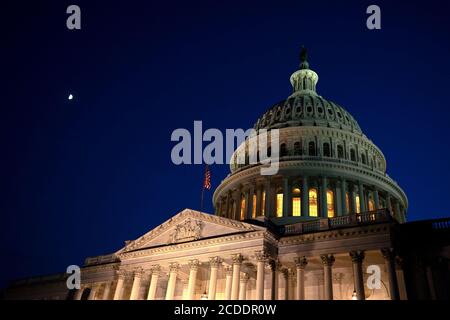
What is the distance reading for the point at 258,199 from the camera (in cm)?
5625

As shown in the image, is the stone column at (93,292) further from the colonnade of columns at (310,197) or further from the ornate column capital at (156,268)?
the colonnade of columns at (310,197)

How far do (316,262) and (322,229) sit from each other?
3197 mm

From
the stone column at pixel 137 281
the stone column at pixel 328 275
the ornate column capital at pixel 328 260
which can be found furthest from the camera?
the stone column at pixel 137 281

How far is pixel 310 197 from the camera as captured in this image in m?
55.0

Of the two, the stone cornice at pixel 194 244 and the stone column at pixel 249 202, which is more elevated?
the stone column at pixel 249 202

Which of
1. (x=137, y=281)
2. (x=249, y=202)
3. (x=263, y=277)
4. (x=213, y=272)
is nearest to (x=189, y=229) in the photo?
(x=213, y=272)

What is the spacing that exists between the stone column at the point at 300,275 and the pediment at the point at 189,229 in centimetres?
439

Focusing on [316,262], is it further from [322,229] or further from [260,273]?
[260,273]

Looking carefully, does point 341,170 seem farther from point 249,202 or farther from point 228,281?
point 228,281

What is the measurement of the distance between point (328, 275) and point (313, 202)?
21713 mm

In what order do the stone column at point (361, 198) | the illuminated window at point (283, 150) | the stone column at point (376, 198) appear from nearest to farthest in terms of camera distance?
the stone column at point (361, 198) < the stone column at point (376, 198) < the illuminated window at point (283, 150)

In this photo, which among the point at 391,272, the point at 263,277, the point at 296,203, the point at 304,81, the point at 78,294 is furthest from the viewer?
the point at 304,81

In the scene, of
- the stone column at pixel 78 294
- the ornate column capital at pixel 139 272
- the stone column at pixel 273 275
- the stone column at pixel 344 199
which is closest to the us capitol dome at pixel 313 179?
the stone column at pixel 344 199

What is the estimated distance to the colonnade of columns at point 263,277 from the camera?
1251 inches
